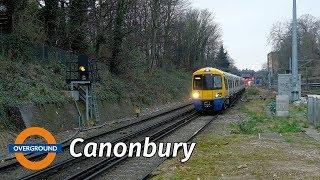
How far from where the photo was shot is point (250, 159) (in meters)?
13.0

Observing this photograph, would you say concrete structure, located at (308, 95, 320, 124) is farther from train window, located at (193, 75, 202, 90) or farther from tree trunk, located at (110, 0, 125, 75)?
tree trunk, located at (110, 0, 125, 75)

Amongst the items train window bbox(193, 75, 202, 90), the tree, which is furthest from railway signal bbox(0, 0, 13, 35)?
train window bbox(193, 75, 202, 90)

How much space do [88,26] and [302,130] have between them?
66.1ft

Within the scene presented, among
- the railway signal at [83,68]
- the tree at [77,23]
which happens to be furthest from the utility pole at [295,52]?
the railway signal at [83,68]

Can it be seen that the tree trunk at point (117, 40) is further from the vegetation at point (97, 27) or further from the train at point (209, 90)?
the train at point (209, 90)

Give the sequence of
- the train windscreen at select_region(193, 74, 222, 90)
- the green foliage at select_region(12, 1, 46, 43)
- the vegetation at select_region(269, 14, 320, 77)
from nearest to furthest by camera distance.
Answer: the green foliage at select_region(12, 1, 46, 43)
the train windscreen at select_region(193, 74, 222, 90)
the vegetation at select_region(269, 14, 320, 77)

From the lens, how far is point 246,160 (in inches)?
505

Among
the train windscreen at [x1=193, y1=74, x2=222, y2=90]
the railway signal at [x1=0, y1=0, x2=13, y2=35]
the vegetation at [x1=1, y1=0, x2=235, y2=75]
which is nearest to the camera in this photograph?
the railway signal at [x1=0, y1=0, x2=13, y2=35]

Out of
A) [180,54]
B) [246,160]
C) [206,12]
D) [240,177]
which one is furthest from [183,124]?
[206,12]

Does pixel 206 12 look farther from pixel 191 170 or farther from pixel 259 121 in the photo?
pixel 191 170

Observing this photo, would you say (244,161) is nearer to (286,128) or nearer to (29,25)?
(286,128)

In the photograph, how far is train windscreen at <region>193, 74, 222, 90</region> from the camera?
104 ft

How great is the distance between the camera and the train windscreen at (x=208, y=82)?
104 ft

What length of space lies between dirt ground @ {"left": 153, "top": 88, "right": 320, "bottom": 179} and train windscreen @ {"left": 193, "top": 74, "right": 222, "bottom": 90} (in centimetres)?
1268
